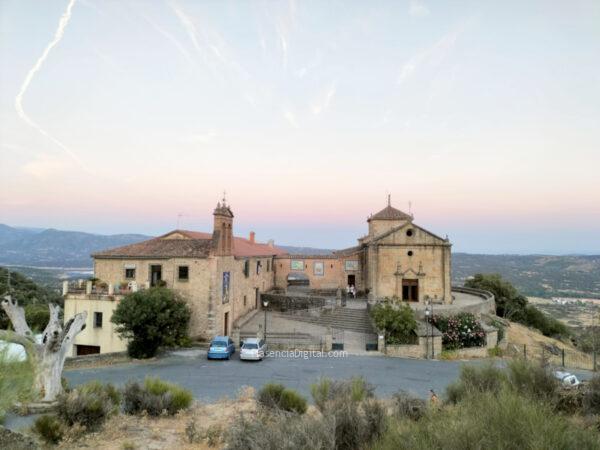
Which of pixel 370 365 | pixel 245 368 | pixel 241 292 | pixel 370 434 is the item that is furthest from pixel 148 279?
pixel 370 434

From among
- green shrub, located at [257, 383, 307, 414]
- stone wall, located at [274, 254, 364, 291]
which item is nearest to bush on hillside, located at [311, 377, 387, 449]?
green shrub, located at [257, 383, 307, 414]

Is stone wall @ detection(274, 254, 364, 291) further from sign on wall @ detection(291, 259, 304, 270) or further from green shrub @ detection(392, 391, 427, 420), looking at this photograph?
green shrub @ detection(392, 391, 427, 420)

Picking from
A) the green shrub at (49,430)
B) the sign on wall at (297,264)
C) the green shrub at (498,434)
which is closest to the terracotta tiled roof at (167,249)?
the sign on wall at (297,264)

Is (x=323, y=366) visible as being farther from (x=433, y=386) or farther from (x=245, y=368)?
(x=433, y=386)

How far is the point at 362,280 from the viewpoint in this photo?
41875 millimetres

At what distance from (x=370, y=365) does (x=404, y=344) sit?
13.4 ft

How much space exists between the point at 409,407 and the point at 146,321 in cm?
1742

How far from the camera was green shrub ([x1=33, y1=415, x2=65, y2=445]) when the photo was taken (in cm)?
980

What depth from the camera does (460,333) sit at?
26.4 meters

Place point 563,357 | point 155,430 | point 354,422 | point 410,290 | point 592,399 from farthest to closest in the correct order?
point 410,290, point 563,357, point 155,430, point 592,399, point 354,422

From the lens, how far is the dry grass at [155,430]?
32.1 ft

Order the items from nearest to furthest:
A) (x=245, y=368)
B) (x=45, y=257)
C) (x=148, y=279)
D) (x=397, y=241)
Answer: (x=245, y=368) < (x=148, y=279) < (x=397, y=241) < (x=45, y=257)

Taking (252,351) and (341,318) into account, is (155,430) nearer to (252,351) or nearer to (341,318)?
(252,351)

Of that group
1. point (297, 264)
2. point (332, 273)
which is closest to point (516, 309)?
point (332, 273)
